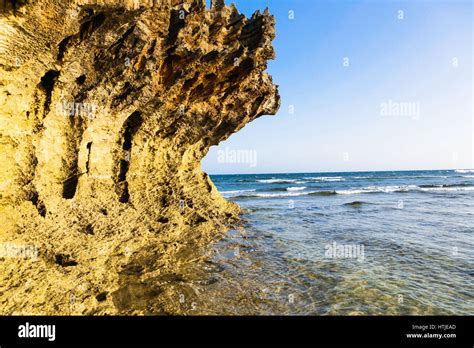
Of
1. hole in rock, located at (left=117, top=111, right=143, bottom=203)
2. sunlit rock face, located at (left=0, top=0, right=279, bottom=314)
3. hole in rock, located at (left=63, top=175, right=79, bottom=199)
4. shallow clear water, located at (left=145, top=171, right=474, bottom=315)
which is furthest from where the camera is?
hole in rock, located at (left=117, top=111, right=143, bottom=203)

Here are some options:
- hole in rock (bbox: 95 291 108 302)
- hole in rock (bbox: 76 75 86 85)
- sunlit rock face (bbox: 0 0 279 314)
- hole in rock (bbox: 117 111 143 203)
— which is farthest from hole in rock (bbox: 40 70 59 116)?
hole in rock (bbox: 95 291 108 302)

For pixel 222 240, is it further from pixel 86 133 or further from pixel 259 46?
pixel 259 46

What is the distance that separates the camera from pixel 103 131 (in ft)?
28.7

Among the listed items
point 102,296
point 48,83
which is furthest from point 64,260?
point 48,83

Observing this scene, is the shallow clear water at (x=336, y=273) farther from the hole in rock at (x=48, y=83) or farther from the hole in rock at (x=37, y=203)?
the hole in rock at (x=48, y=83)

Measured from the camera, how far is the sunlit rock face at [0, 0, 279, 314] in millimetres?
5441

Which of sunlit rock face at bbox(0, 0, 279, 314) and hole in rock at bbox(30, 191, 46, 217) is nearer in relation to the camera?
sunlit rock face at bbox(0, 0, 279, 314)

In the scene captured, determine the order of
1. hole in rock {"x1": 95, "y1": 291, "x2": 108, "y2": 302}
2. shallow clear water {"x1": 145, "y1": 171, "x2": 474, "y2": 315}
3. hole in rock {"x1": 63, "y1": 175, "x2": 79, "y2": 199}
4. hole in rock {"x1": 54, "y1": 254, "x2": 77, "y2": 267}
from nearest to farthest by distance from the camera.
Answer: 1. hole in rock {"x1": 95, "y1": 291, "x2": 108, "y2": 302}
2. hole in rock {"x1": 54, "y1": 254, "x2": 77, "y2": 267}
3. shallow clear water {"x1": 145, "y1": 171, "x2": 474, "y2": 315}
4. hole in rock {"x1": 63, "y1": 175, "x2": 79, "y2": 199}

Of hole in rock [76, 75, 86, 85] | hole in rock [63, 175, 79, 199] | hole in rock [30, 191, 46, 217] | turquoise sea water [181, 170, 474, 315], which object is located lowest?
turquoise sea water [181, 170, 474, 315]

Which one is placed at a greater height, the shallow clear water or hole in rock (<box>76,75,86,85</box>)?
hole in rock (<box>76,75,86,85</box>)

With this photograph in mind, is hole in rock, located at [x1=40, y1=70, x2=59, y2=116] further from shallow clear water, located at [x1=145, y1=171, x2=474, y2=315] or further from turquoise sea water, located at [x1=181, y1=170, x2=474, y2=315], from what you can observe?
turquoise sea water, located at [x1=181, y1=170, x2=474, y2=315]

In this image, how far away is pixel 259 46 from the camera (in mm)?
11461

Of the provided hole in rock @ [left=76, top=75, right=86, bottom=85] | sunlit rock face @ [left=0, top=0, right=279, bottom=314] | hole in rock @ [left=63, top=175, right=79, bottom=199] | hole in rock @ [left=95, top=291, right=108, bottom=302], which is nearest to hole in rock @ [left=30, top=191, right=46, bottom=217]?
sunlit rock face @ [left=0, top=0, right=279, bottom=314]
